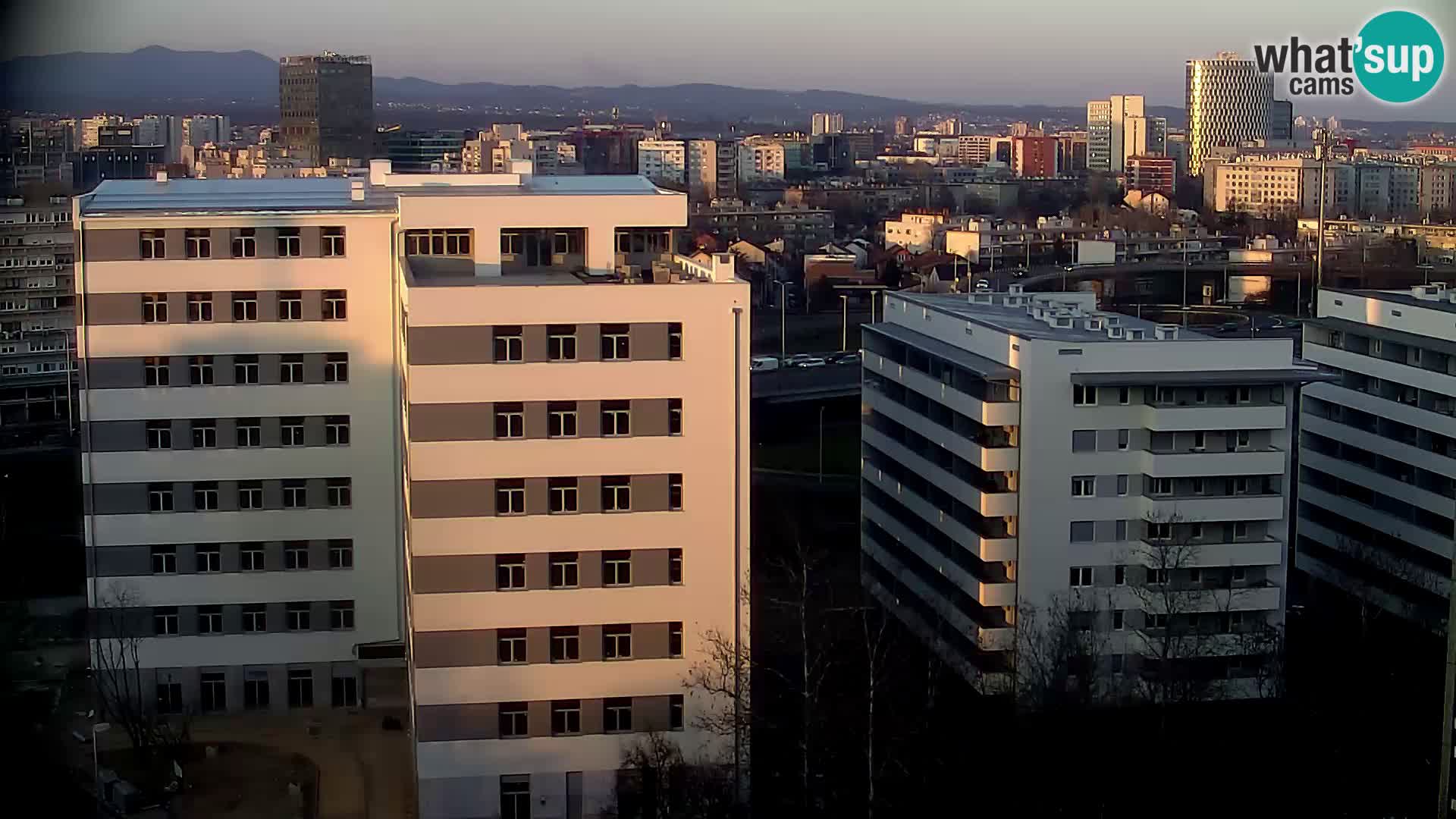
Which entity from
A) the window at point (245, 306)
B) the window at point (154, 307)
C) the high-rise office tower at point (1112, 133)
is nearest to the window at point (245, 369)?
the window at point (245, 306)

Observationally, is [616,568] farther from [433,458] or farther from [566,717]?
[433,458]

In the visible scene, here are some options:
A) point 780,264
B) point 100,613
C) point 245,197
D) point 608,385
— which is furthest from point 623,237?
point 780,264

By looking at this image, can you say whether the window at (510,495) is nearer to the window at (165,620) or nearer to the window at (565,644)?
the window at (565,644)

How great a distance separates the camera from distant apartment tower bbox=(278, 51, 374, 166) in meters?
25.2

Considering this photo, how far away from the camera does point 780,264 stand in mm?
19750

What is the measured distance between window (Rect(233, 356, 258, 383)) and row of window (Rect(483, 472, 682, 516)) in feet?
4.89

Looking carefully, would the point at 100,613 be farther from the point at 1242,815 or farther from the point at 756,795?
the point at 1242,815

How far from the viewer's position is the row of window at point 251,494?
5570 mm

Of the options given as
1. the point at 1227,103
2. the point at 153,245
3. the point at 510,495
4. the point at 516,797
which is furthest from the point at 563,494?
the point at 1227,103

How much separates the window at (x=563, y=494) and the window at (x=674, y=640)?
1.27 ft

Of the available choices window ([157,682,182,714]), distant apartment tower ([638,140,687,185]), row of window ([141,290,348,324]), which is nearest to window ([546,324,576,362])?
row of window ([141,290,348,324])

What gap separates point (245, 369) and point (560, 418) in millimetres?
1583

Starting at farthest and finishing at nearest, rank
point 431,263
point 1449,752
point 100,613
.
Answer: point 100,613, point 431,263, point 1449,752

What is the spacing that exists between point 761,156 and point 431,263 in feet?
101
